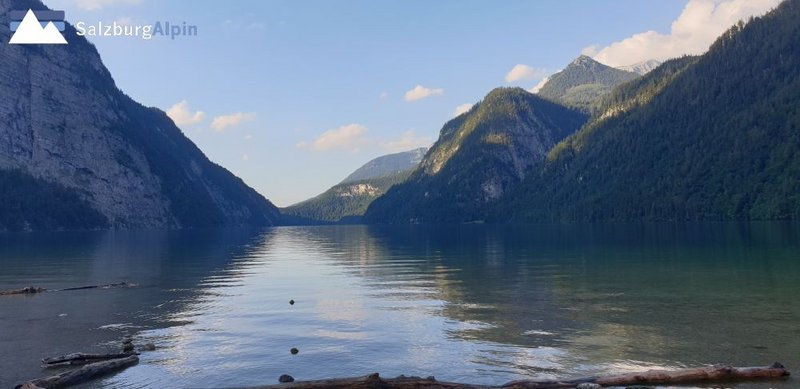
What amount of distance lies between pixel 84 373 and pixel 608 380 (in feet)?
58.6

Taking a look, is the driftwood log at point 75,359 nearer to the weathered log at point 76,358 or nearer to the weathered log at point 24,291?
the weathered log at point 76,358

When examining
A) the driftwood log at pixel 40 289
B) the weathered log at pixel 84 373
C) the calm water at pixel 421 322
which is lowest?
the calm water at pixel 421 322

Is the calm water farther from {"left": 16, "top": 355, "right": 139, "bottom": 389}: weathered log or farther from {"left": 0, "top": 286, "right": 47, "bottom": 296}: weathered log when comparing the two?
{"left": 0, "top": 286, "right": 47, "bottom": 296}: weathered log

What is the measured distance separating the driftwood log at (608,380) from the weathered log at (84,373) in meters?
6.99

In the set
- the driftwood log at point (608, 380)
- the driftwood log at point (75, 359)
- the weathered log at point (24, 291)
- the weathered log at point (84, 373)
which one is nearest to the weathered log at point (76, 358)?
the driftwood log at point (75, 359)

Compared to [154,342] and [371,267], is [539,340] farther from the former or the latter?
[371,267]

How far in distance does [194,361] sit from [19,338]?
36.2 feet

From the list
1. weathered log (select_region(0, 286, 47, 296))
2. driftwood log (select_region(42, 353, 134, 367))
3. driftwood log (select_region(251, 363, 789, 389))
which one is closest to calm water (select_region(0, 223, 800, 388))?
driftwood log (select_region(42, 353, 134, 367))

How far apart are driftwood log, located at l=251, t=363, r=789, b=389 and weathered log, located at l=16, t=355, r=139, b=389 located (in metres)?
6.99

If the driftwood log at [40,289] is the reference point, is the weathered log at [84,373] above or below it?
below

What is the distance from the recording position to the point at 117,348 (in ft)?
83.4

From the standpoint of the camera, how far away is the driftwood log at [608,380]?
58.0ft

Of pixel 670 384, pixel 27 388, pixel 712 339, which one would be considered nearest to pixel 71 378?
pixel 27 388

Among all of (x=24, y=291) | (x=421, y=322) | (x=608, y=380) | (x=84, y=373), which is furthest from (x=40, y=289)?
(x=608, y=380)
